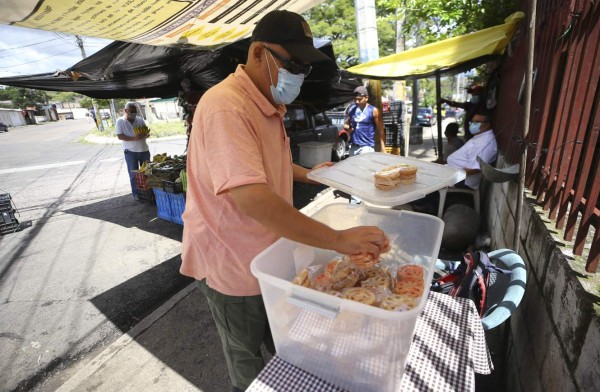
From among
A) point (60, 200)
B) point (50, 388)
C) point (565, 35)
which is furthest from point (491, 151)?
point (60, 200)

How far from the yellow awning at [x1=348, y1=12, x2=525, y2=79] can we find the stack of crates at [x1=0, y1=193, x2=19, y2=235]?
22.2 ft

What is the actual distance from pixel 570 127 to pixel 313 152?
6.74 meters

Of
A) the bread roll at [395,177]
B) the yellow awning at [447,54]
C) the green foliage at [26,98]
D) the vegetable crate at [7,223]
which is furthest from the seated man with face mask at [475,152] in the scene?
the green foliage at [26,98]

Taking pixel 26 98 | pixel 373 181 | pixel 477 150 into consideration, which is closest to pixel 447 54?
pixel 477 150

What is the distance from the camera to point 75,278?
4031mm

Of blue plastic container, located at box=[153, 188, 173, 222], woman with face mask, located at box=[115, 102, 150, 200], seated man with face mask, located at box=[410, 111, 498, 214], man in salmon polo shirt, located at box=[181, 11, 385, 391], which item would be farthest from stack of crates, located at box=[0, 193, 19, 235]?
seated man with face mask, located at box=[410, 111, 498, 214]

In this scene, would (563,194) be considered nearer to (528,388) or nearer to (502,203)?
(528,388)

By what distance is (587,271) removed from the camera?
1.29 metres

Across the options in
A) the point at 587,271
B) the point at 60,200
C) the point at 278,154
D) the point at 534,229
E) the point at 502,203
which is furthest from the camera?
the point at 60,200

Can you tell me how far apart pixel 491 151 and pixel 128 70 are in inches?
227

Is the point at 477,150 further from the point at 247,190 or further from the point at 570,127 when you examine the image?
the point at 247,190

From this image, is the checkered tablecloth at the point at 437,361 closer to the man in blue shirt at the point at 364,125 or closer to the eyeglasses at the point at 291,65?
the eyeglasses at the point at 291,65

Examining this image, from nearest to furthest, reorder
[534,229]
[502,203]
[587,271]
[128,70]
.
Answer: [587,271], [534,229], [502,203], [128,70]

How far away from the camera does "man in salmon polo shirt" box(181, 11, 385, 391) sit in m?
1.13
